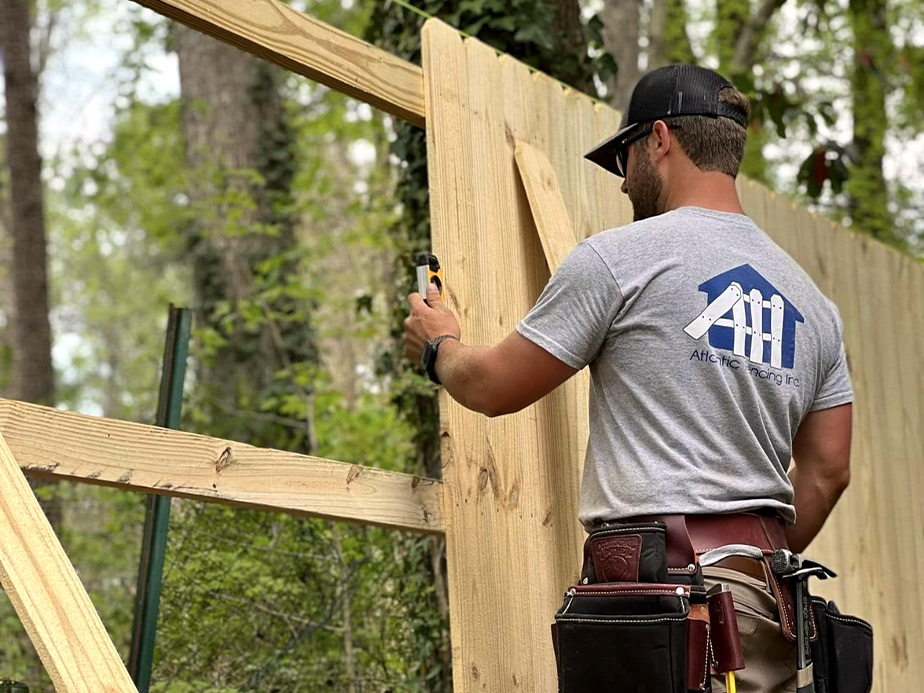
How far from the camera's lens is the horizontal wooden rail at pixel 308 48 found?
8.41ft

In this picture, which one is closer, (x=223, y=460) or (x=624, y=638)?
(x=624, y=638)

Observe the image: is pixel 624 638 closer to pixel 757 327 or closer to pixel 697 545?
pixel 697 545

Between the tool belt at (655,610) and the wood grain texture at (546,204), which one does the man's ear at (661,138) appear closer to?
the wood grain texture at (546,204)

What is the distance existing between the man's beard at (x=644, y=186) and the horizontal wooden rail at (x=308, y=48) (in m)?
0.69

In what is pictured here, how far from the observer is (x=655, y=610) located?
211cm

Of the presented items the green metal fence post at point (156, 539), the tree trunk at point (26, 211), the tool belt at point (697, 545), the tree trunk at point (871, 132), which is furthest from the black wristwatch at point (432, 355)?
the tree trunk at point (871, 132)

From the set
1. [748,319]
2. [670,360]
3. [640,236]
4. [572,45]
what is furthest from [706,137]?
[572,45]

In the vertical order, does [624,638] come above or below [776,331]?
below

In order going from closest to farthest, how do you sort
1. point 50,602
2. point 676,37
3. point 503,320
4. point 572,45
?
1. point 50,602
2. point 503,320
3. point 572,45
4. point 676,37

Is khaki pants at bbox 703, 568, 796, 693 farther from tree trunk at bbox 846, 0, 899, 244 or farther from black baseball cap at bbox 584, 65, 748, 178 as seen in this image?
tree trunk at bbox 846, 0, 899, 244

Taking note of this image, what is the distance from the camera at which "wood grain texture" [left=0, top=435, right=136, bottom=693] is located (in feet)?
5.46

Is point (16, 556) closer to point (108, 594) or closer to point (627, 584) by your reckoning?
point (627, 584)

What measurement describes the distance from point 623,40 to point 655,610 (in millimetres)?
7493

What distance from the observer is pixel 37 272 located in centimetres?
767
